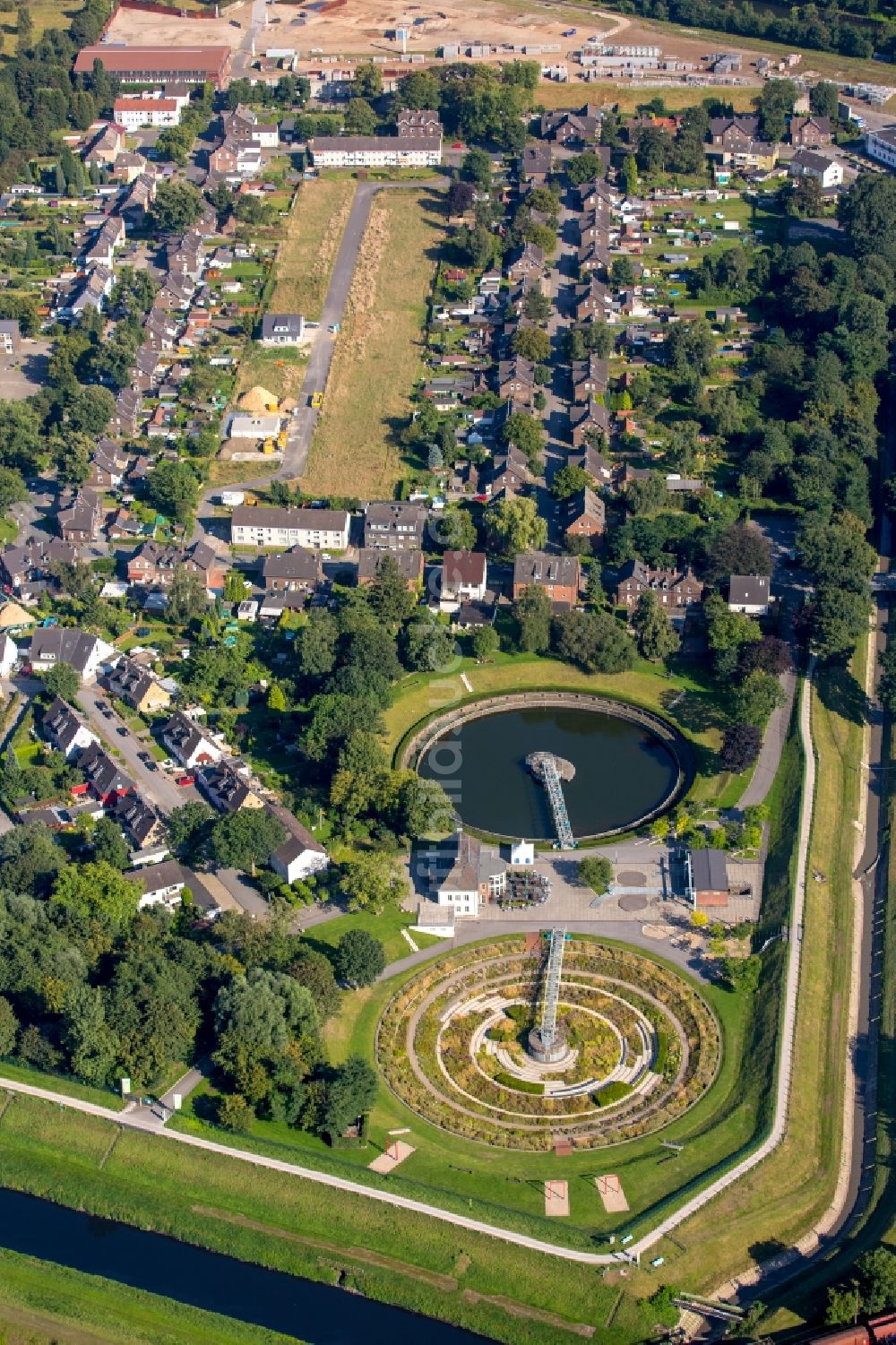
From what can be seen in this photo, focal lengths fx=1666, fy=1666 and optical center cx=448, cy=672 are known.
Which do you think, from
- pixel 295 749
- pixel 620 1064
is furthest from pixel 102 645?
pixel 620 1064

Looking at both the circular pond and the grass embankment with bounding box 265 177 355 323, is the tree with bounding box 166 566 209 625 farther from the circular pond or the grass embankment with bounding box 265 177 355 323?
the grass embankment with bounding box 265 177 355 323

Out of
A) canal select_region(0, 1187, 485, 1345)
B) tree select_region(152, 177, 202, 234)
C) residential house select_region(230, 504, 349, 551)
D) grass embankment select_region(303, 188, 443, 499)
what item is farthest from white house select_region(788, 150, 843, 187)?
canal select_region(0, 1187, 485, 1345)

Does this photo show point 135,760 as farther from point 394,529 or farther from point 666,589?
point 666,589

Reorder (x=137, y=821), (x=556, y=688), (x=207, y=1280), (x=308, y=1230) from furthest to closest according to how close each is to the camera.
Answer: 1. (x=556, y=688)
2. (x=137, y=821)
3. (x=308, y=1230)
4. (x=207, y=1280)

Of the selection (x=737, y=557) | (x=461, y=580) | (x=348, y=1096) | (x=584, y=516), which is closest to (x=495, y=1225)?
(x=348, y=1096)

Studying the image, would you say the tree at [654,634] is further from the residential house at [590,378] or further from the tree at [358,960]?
the tree at [358,960]

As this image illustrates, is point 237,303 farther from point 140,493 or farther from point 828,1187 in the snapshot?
point 828,1187
